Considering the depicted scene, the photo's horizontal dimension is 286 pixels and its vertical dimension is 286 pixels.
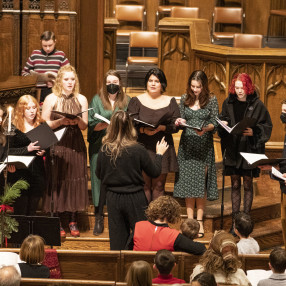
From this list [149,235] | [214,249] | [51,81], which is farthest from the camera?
[51,81]

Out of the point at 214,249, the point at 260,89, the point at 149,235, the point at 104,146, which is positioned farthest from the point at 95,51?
the point at 214,249

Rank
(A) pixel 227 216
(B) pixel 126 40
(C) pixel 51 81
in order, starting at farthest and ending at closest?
1. (B) pixel 126 40
2. (C) pixel 51 81
3. (A) pixel 227 216

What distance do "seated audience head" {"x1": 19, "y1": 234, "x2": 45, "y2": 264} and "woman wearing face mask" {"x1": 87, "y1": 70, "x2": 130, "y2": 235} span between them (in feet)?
5.52

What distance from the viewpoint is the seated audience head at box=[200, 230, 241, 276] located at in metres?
4.41

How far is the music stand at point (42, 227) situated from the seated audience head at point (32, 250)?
586 millimetres

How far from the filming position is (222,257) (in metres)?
4.46

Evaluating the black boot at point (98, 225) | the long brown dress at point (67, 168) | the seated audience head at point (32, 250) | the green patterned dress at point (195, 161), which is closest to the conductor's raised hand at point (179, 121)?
the green patterned dress at point (195, 161)

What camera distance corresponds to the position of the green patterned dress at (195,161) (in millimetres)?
6473

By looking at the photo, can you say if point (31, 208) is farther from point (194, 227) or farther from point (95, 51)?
point (95, 51)

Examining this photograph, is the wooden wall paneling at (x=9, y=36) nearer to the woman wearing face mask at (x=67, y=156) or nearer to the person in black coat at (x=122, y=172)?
A: the woman wearing face mask at (x=67, y=156)

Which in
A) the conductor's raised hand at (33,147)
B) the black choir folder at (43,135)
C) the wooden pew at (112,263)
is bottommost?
the wooden pew at (112,263)

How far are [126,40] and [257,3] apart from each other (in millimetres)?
2644

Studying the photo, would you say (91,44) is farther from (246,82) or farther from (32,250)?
(32,250)

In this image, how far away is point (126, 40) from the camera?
11.4 m
